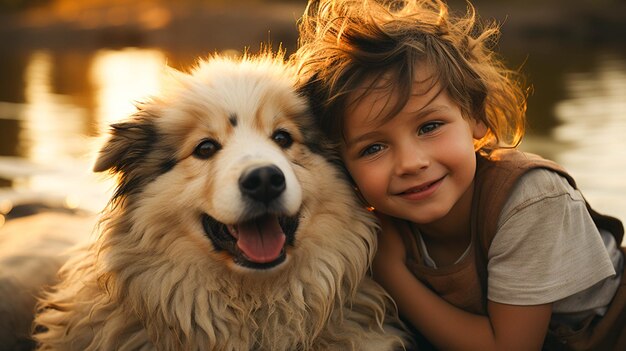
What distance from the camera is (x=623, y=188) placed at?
19.7ft

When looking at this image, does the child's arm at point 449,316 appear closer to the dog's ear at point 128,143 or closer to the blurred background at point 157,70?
the dog's ear at point 128,143

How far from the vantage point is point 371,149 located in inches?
126

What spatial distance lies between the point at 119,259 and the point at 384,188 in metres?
1.07

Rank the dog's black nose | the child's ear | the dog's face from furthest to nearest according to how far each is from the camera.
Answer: the child's ear < the dog's face < the dog's black nose

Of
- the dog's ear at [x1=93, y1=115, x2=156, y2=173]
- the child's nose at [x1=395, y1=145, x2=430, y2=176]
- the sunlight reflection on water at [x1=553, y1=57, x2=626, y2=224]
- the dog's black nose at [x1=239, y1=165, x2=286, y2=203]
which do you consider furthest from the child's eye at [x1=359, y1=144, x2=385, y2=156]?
the sunlight reflection on water at [x1=553, y1=57, x2=626, y2=224]

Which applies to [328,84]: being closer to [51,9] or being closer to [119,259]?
[119,259]

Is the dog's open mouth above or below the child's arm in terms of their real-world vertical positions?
above

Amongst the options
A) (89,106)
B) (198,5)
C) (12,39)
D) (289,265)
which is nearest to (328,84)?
(289,265)

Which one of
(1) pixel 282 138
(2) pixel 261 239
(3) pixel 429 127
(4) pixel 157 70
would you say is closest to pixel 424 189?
(3) pixel 429 127

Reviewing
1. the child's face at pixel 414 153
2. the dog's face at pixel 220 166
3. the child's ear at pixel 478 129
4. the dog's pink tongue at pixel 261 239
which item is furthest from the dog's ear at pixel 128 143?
the child's ear at pixel 478 129

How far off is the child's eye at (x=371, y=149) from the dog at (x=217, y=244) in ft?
0.48

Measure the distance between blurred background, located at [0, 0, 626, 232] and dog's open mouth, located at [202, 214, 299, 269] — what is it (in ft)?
1.89

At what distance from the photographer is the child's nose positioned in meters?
3.07

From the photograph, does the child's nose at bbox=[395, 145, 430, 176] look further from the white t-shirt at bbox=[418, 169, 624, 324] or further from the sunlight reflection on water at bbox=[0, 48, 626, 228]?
the sunlight reflection on water at bbox=[0, 48, 626, 228]
